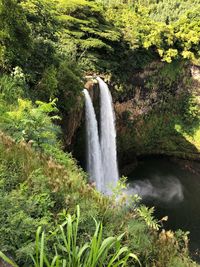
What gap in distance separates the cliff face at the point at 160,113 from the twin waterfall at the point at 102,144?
11.0 feet

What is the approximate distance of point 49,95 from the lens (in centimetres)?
944

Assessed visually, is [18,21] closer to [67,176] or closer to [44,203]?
[67,176]

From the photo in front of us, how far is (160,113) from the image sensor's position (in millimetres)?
22344

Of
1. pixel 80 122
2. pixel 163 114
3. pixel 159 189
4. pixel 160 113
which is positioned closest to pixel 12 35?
pixel 80 122

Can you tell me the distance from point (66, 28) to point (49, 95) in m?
9.06

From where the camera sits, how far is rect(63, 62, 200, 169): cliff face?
20688 mm

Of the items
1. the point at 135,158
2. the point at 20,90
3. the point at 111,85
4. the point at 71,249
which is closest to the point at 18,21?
the point at 20,90

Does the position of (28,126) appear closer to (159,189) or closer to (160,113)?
(159,189)

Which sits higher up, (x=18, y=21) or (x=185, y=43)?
(x=185, y=43)

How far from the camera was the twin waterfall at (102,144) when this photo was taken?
46.7 ft

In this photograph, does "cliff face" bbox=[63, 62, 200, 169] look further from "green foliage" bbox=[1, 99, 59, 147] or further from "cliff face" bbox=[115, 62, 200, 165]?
"green foliage" bbox=[1, 99, 59, 147]

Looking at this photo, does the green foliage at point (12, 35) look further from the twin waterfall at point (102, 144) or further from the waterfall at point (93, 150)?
the waterfall at point (93, 150)

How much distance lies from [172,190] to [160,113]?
5926mm

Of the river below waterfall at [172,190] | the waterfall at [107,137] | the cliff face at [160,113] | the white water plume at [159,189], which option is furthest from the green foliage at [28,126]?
the cliff face at [160,113]
